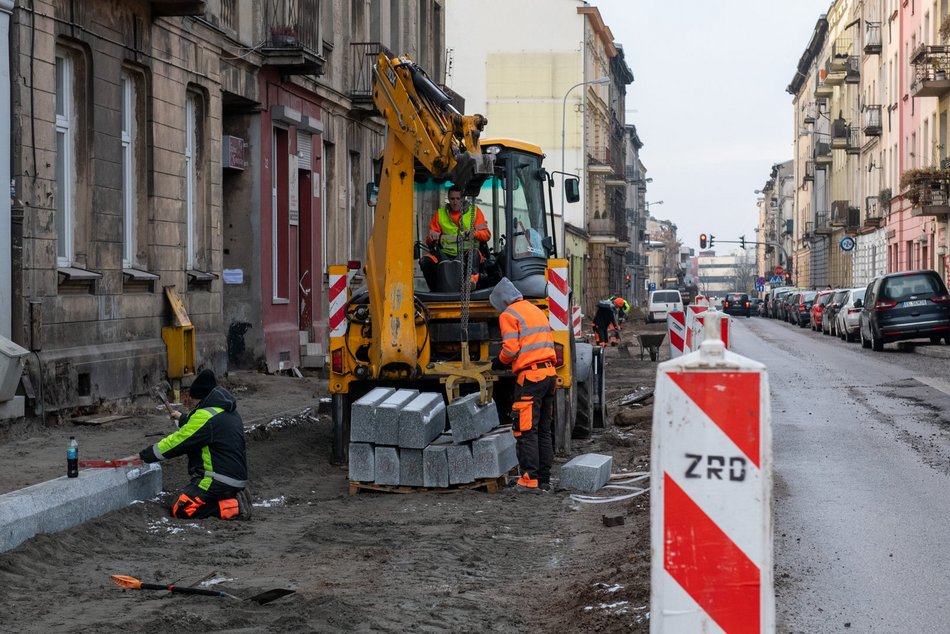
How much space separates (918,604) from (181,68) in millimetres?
13476

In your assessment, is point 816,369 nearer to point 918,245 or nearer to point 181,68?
point 181,68

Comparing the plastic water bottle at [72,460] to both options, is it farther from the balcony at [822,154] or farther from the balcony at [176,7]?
the balcony at [822,154]

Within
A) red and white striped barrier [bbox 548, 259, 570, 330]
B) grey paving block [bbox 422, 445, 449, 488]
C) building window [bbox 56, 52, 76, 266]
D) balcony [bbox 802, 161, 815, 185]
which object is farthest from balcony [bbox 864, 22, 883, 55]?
grey paving block [bbox 422, 445, 449, 488]

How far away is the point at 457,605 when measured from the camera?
6875 mm

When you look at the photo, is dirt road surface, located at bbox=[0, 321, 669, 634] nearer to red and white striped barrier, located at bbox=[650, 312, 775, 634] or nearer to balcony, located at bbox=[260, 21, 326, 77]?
red and white striped barrier, located at bbox=[650, 312, 775, 634]

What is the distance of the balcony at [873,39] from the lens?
59.2m

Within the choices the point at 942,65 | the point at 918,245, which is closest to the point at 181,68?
the point at 942,65

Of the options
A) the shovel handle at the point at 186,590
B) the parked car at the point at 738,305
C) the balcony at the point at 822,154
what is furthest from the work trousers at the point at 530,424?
the balcony at the point at 822,154

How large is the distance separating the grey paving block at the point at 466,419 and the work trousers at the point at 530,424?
0.29 meters

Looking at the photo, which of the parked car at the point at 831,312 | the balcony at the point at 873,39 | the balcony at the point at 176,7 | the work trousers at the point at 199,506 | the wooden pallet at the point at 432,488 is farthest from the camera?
the balcony at the point at 873,39

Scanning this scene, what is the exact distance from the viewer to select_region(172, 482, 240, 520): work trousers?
32.0 ft

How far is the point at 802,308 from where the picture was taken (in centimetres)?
5338

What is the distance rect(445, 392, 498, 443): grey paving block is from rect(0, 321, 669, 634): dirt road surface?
487mm

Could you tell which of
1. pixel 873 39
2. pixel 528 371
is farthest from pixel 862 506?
pixel 873 39
